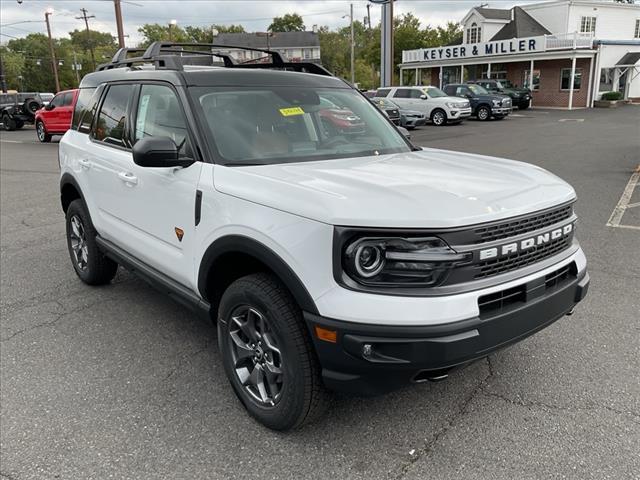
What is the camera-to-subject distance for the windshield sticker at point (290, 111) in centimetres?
349

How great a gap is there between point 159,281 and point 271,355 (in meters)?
1.19

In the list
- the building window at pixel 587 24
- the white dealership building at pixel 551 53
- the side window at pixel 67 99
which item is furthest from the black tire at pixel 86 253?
the building window at pixel 587 24

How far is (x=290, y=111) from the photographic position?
11.6 feet

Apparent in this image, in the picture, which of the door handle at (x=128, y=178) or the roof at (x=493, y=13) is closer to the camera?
the door handle at (x=128, y=178)

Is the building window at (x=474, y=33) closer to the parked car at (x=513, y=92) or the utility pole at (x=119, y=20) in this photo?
the parked car at (x=513, y=92)

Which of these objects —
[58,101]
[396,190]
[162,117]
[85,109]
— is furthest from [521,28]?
[396,190]

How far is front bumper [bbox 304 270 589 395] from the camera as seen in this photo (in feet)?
7.30

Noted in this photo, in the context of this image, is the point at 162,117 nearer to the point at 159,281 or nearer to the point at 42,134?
the point at 159,281

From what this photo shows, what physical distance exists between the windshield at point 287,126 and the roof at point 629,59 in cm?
4019

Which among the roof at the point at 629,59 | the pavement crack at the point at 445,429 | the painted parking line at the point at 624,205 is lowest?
the painted parking line at the point at 624,205

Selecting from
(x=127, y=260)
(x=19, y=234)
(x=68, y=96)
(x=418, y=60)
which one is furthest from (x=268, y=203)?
(x=418, y=60)

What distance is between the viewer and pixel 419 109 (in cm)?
2536

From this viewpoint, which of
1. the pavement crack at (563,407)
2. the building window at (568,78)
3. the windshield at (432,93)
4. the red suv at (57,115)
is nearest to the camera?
the pavement crack at (563,407)

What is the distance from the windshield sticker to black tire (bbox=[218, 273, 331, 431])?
1.24 m
